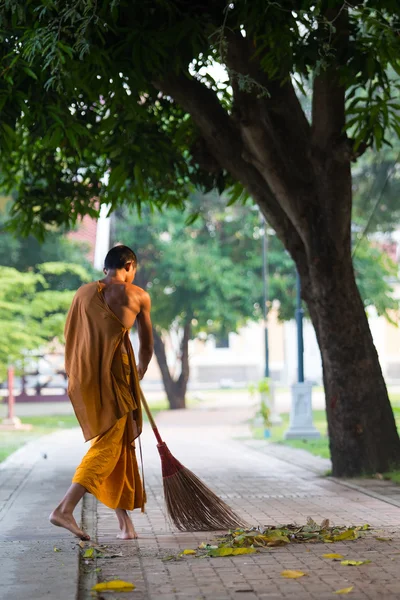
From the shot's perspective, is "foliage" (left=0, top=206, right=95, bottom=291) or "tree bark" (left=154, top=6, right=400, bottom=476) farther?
"foliage" (left=0, top=206, right=95, bottom=291)

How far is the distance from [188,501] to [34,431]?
1815 centimetres

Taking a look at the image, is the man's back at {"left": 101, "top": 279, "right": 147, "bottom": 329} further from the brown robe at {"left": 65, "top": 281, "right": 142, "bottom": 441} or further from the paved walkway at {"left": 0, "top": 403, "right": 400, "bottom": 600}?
the paved walkway at {"left": 0, "top": 403, "right": 400, "bottom": 600}

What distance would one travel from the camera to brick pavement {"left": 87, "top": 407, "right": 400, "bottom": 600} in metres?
5.70

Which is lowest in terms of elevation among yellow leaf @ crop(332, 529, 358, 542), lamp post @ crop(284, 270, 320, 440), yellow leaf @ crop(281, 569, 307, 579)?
yellow leaf @ crop(281, 569, 307, 579)

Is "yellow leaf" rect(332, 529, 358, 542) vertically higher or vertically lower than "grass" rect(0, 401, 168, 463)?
lower

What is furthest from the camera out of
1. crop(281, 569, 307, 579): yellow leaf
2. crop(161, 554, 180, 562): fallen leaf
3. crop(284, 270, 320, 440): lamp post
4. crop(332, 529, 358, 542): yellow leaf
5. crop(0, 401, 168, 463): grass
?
crop(284, 270, 320, 440): lamp post

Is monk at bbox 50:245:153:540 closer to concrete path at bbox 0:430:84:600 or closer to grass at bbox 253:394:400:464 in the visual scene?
concrete path at bbox 0:430:84:600

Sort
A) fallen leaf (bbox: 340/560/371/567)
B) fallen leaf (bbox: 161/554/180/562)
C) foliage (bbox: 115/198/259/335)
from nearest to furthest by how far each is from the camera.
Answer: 1. fallen leaf (bbox: 340/560/371/567)
2. fallen leaf (bbox: 161/554/180/562)
3. foliage (bbox: 115/198/259/335)

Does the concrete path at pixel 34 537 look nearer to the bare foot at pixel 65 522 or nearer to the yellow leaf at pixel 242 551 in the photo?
the bare foot at pixel 65 522

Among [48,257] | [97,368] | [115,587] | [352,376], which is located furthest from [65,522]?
[48,257]

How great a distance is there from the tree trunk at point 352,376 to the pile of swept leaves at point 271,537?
3.74 metres

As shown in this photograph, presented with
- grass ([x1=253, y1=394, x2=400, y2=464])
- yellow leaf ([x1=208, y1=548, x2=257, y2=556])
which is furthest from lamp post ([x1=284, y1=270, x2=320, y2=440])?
yellow leaf ([x1=208, y1=548, x2=257, y2=556])

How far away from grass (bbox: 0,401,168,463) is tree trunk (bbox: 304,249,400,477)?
660cm

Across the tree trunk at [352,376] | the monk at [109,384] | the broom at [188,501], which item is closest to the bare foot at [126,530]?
the monk at [109,384]
